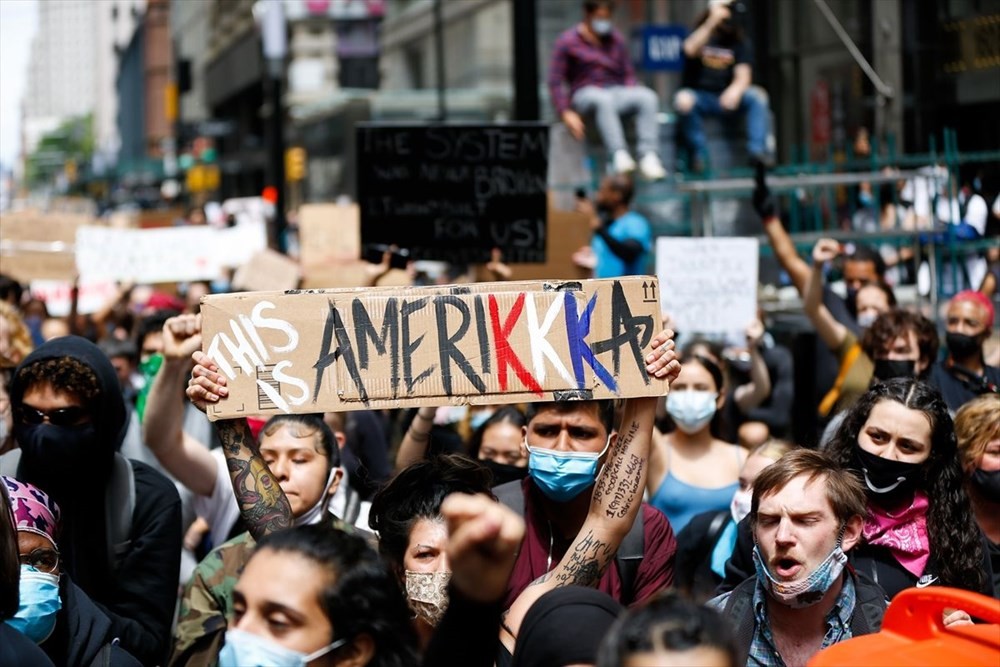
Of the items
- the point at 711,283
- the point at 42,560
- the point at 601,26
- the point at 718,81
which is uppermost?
the point at 601,26

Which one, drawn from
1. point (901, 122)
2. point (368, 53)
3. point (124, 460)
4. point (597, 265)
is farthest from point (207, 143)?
point (124, 460)

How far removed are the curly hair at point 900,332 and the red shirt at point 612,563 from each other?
231 cm

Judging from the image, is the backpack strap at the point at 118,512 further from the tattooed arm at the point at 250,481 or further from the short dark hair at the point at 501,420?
the short dark hair at the point at 501,420

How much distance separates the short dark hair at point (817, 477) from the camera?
379cm

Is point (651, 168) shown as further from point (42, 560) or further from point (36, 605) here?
point (36, 605)

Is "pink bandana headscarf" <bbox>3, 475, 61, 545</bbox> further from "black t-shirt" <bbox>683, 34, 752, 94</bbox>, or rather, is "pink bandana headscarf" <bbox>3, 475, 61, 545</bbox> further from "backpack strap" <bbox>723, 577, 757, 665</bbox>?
"black t-shirt" <bbox>683, 34, 752, 94</bbox>

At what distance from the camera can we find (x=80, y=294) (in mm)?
12672

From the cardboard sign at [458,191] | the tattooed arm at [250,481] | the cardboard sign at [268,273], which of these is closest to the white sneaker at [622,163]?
the cardboard sign at [268,273]

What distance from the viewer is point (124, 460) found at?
450cm

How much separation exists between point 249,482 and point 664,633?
5.33 feet

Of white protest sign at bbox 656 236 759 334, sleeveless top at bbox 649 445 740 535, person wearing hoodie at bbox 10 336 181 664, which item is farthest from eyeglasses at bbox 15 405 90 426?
white protest sign at bbox 656 236 759 334

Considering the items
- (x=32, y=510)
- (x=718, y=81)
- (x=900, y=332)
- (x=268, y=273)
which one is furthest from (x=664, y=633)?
(x=718, y=81)

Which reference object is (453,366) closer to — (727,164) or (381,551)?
(381,551)

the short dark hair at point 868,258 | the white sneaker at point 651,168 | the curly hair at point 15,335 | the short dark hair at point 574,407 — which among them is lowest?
the short dark hair at point 574,407
